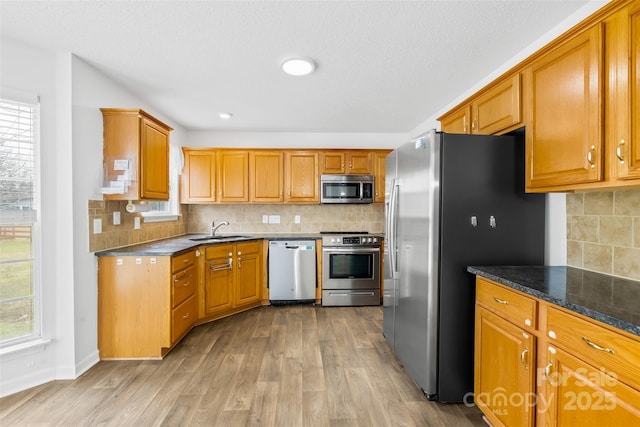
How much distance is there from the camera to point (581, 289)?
139cm

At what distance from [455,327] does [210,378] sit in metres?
1.83

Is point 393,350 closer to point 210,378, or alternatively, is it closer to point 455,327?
point 455,327

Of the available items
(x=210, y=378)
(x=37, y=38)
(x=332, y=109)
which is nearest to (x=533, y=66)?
(x=332, y=109)

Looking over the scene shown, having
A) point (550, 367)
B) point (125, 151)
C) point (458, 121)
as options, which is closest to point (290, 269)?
point (125, 151)

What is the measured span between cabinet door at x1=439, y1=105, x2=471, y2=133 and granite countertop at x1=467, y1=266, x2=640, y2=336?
4.31 feet

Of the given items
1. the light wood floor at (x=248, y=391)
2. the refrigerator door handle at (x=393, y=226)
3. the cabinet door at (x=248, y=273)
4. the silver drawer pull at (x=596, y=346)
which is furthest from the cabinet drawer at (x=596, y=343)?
the cabinet door at (x=248, y=273)

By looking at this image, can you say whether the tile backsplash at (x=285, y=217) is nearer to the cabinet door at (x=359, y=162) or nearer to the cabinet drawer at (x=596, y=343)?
the cabinet door at (x=359, y=162)

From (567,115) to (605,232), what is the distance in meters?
Answer: 0.71

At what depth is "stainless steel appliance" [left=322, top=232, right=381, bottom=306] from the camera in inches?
157

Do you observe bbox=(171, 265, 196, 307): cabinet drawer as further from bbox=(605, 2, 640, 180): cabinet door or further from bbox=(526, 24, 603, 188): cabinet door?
bbox=(605, 2, 640, 180): cabinet door

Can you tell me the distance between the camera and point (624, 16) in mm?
1312

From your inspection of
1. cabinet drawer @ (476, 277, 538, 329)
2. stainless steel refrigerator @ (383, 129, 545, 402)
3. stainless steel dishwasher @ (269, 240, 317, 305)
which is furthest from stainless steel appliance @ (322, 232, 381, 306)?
cabinet drawer @ (476, 277, 538, 329)

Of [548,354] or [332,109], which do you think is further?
[332,109]

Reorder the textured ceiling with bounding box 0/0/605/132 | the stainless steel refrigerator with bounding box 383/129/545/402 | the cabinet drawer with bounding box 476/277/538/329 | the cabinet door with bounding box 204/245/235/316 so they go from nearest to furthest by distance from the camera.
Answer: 1. the cabinet drawer with bounding box 476/277/538/329
2. the textured ceiling with bounding box 0/0/605/132
3. the stainless steel refrigerator with bounding box 383/129/545/402
4. the cabinet door with bounding box 204/245/235/316
